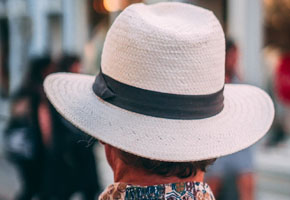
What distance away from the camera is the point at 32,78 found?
5.10 metres

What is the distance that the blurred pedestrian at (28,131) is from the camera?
15.8 ft

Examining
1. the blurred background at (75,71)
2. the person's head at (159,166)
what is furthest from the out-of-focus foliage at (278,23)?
the person's head at (159,166)

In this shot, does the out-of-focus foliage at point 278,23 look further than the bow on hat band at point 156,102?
Yes

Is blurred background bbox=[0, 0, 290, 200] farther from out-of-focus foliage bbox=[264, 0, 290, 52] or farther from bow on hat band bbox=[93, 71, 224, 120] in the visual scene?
bow on hat band bbox=[93, 71, 224, 120]

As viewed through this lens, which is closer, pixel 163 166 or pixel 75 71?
pixel 163 166

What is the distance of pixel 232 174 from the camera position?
4.32 metres

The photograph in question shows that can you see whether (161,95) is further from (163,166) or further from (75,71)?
(75,71)

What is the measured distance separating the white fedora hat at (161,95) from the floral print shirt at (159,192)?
8 centimetres

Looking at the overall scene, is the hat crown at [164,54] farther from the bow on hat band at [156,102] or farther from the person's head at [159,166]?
the person's head at [159,166]

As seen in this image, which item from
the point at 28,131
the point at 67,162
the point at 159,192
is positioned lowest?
the point at 67,162

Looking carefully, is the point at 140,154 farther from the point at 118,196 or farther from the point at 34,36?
the point at 34,36

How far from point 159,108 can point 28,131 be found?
320 centimetres

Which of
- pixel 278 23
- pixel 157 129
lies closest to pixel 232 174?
pixel 157 129

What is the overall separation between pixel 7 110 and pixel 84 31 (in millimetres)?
2605
